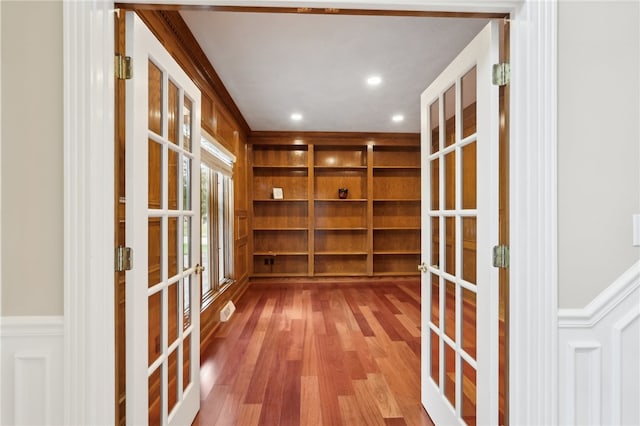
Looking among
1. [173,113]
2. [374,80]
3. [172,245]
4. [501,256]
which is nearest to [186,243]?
[172,245]

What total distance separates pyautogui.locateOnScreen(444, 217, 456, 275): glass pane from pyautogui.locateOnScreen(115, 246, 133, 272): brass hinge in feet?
4.87

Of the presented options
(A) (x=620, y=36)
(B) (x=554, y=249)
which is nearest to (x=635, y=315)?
(B) (x=554, y=249)

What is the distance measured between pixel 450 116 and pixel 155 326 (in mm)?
1813

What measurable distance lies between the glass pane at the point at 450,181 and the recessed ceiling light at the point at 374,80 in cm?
183

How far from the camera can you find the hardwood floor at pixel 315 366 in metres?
2.03

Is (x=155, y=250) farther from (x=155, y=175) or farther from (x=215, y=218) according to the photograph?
(x=215, y=218)

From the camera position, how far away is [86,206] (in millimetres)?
1129

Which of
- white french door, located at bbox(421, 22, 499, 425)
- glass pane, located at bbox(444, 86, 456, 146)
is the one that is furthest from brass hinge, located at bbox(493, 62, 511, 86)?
glass pane, located at bbox(444, 86, 456, 146)

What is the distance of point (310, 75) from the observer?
10.7ft

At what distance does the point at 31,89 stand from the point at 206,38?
1.75m

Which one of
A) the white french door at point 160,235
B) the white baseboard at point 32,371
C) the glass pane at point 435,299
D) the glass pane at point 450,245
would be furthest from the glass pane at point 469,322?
the white baseboard at point 32,371

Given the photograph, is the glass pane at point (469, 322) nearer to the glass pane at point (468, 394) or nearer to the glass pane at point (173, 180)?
the glass pane at point (468, 394)

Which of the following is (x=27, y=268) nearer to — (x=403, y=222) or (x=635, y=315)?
(x=635, y=315)

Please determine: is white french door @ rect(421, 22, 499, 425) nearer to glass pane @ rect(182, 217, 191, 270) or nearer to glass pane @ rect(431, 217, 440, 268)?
glass pane @ rect(431, 217, 440, 268)
